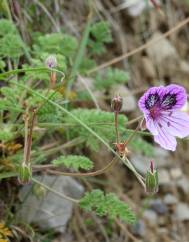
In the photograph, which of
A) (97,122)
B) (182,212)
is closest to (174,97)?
(97,122)

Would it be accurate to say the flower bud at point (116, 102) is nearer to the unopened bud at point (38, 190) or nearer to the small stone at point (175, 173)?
the unopened bud at point (38, 190)

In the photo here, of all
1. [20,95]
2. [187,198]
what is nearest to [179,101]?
[20,95]

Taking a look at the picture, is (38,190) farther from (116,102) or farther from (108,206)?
(116,102)

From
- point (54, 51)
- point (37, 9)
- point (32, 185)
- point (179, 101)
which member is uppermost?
point (37, 9)

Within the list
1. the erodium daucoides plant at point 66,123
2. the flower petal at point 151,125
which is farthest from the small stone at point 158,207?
the flower petal at point 151,125

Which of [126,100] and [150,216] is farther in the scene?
[126,100]

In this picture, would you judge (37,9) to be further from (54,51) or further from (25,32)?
(54,51)

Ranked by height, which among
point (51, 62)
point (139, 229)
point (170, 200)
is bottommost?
point (139, 229)

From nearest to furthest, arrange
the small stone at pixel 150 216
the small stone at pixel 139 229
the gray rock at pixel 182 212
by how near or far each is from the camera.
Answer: the small stone at pixel 139 229, the small stone at pixel 150 216, the gray rock at pixel 182 212
